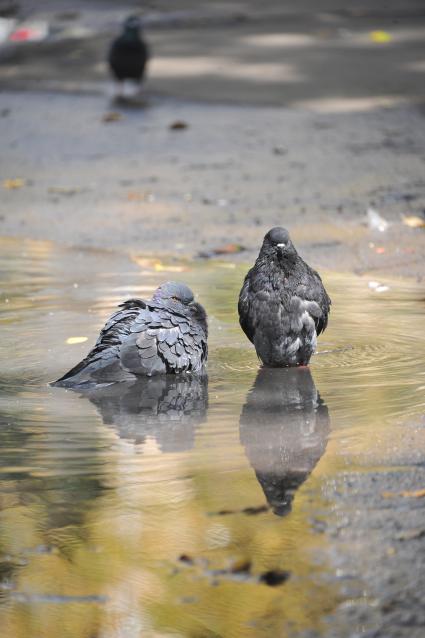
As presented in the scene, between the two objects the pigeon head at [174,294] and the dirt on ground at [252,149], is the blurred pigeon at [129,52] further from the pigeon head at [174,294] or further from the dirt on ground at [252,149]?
the pigeon head at [174,294]

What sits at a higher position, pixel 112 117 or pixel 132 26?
Answer: pixel 132 26

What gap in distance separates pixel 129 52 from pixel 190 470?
33.0 ft

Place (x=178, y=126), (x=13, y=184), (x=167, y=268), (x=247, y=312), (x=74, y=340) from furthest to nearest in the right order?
(x=178, y=126)
(x=13, y=184)
(x=167, y=268)
(x=74, y=340)
(x=247, y=312)

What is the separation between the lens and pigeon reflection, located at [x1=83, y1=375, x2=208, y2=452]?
5137 millimetres

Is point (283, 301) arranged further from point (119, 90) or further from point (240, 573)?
point (119, 90)

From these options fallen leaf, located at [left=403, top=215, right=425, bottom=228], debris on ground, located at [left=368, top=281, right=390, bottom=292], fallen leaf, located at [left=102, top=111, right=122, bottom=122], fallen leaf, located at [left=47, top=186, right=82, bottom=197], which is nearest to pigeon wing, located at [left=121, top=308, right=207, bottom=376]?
debris on ground, located at [left=368, top=281, right=390, bottom=292]

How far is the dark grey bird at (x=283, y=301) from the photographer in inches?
235

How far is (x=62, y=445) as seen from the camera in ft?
16.3

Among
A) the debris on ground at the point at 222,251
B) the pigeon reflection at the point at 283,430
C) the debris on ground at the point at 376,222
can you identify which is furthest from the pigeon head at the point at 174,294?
the debris on ground at the point at 376,222

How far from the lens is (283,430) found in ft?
16.9

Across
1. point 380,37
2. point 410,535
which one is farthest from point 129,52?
point 410,535

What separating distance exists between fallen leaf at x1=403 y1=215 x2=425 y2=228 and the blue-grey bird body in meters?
5.53

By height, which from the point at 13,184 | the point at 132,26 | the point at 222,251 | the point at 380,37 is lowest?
the point at 380,37

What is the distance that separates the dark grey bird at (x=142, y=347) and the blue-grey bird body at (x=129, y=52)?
8406 millimetres
